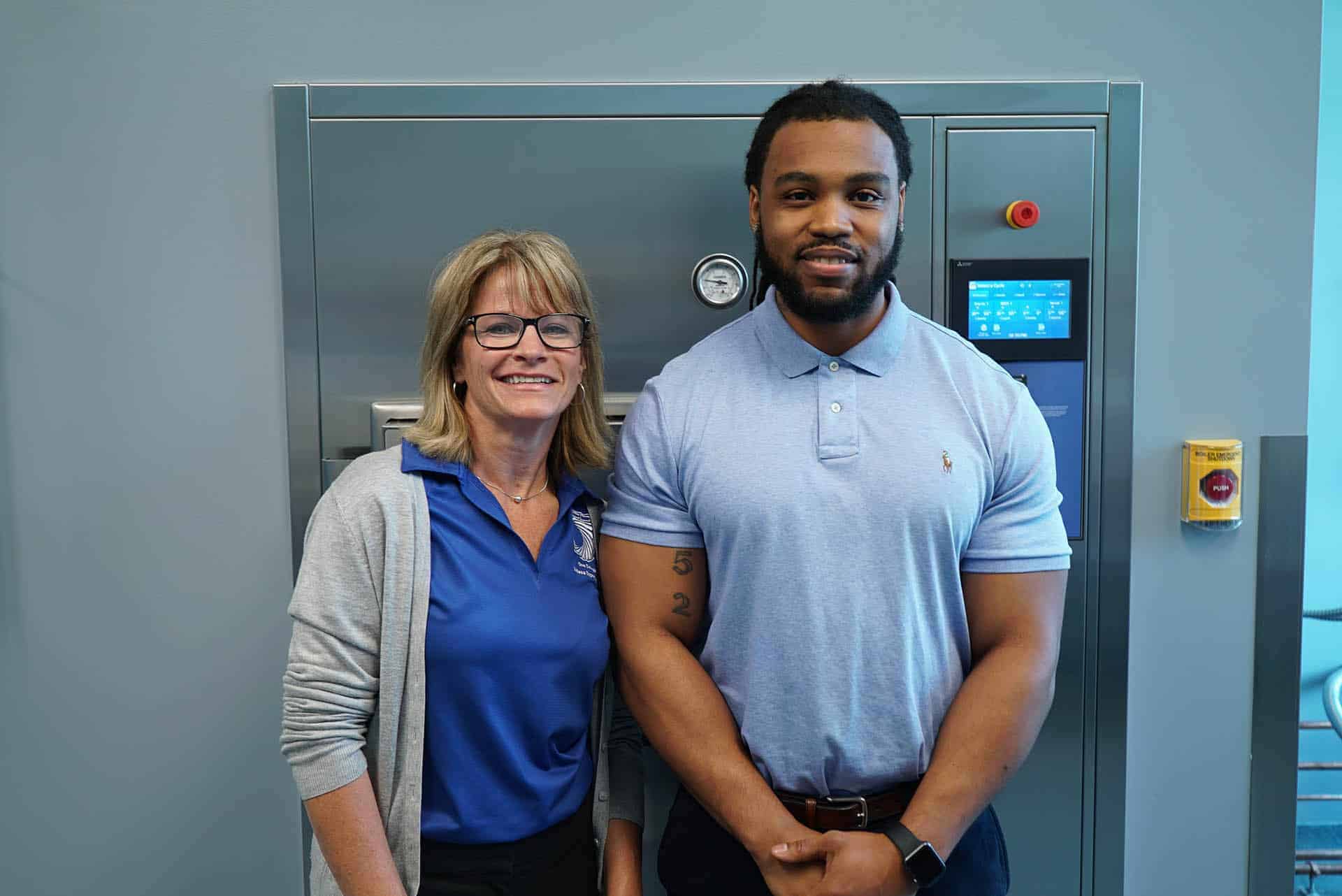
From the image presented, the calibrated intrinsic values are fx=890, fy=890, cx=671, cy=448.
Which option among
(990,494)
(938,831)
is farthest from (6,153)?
(938,831)

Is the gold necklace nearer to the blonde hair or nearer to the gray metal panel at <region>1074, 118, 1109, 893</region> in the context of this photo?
the blonde hair

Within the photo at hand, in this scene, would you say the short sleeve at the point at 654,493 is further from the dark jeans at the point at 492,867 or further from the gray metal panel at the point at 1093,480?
the gray metal panel at the point at 1093,480

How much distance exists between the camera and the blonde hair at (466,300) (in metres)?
1.26

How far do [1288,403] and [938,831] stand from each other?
3.66 ft

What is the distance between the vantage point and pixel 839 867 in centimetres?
118

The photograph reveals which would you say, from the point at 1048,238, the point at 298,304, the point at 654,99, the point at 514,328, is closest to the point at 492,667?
the point at 514,328

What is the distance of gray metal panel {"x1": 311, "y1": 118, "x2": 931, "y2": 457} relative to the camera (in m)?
1.58

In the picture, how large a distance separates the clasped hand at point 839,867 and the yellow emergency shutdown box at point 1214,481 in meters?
0.93

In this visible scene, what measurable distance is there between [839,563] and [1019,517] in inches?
10.7

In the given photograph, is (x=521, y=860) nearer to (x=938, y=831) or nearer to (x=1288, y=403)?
(x=938, y=831)

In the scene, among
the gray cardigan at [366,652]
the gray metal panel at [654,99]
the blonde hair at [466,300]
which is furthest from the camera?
the gray metal panel at [654,99]

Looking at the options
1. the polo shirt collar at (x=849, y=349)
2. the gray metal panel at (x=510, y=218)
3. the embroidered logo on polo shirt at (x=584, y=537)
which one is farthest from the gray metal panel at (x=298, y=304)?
the polo shirt collar at (x=849, y=349)

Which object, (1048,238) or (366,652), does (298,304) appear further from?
(1048,238)

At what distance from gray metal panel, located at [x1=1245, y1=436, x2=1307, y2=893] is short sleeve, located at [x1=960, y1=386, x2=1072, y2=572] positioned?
65 cm
